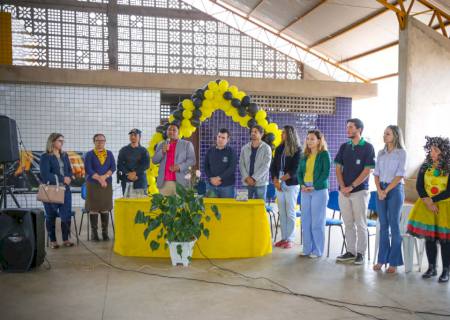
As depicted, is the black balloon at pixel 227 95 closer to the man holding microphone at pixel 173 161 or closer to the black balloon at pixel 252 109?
the black balloon at pixel 252 109

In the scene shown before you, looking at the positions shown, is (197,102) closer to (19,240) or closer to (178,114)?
(178,114)

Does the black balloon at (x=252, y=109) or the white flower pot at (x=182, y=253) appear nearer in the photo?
the white flower pot at (x=182, y=253)

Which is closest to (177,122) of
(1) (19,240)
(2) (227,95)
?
(2) (227,95)

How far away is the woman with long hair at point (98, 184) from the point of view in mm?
5512

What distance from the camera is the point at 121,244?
4.82 m

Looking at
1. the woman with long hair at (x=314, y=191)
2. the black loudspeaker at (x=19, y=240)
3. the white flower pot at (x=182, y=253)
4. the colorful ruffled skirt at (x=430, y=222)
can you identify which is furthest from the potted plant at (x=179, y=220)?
the colorful ruffled skirt at (x=430, y=222)

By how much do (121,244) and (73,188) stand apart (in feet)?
14.3

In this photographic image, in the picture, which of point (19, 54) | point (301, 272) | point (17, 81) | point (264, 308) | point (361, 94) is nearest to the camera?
point (264, 308)

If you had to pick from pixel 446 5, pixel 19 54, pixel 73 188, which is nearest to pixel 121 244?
pixel 73 188

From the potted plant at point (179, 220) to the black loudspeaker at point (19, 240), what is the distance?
0.94 m

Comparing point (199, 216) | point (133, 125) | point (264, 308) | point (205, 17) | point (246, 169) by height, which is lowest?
point (264, 308)

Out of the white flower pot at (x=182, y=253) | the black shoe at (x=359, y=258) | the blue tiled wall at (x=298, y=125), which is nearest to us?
the white flower pot at (x=182, y=253)

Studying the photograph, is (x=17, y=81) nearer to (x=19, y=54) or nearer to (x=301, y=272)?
(x=19, y=54)

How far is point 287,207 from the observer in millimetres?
5230
